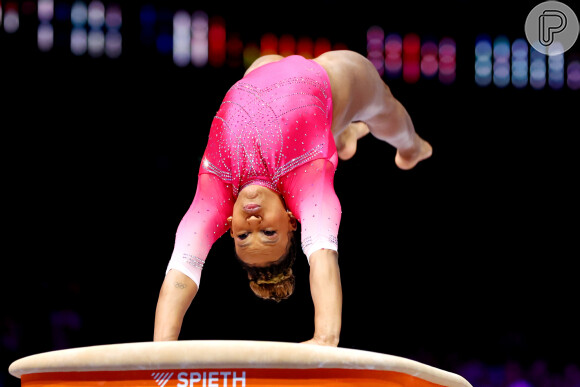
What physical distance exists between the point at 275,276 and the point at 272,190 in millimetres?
256

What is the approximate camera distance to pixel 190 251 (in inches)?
79.0

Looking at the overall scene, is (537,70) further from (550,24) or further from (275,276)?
(275,276)

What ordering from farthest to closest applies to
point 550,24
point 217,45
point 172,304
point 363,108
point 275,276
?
point 550,24 → point 217,45 → point 363,108 → point 275,276 → point 172,304

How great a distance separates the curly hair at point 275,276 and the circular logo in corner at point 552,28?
1.84 meters

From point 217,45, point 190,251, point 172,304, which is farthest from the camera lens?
point 217,45

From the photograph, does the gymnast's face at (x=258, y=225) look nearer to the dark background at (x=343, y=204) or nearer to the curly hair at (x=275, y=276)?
the curly hair at (x=275, y=276)

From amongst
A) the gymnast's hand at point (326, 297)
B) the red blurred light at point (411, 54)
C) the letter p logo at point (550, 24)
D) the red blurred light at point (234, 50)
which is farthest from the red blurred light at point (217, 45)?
the gymnast's hand at point (326, 297)

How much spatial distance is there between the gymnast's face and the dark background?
1347mm

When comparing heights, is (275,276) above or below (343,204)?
below

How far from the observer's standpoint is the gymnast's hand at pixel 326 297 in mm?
1713

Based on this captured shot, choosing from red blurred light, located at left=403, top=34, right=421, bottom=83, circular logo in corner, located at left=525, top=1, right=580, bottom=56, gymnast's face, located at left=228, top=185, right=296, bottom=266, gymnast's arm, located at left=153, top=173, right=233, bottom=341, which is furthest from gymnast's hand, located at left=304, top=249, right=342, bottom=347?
circular logo in corner, located at left=525, top=1, right=580, bottom=56

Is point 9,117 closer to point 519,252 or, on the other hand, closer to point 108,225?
point 108,225

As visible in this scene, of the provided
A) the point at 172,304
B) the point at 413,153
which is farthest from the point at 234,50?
the point at 172,304

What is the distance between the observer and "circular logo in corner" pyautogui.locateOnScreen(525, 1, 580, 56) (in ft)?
10.9
